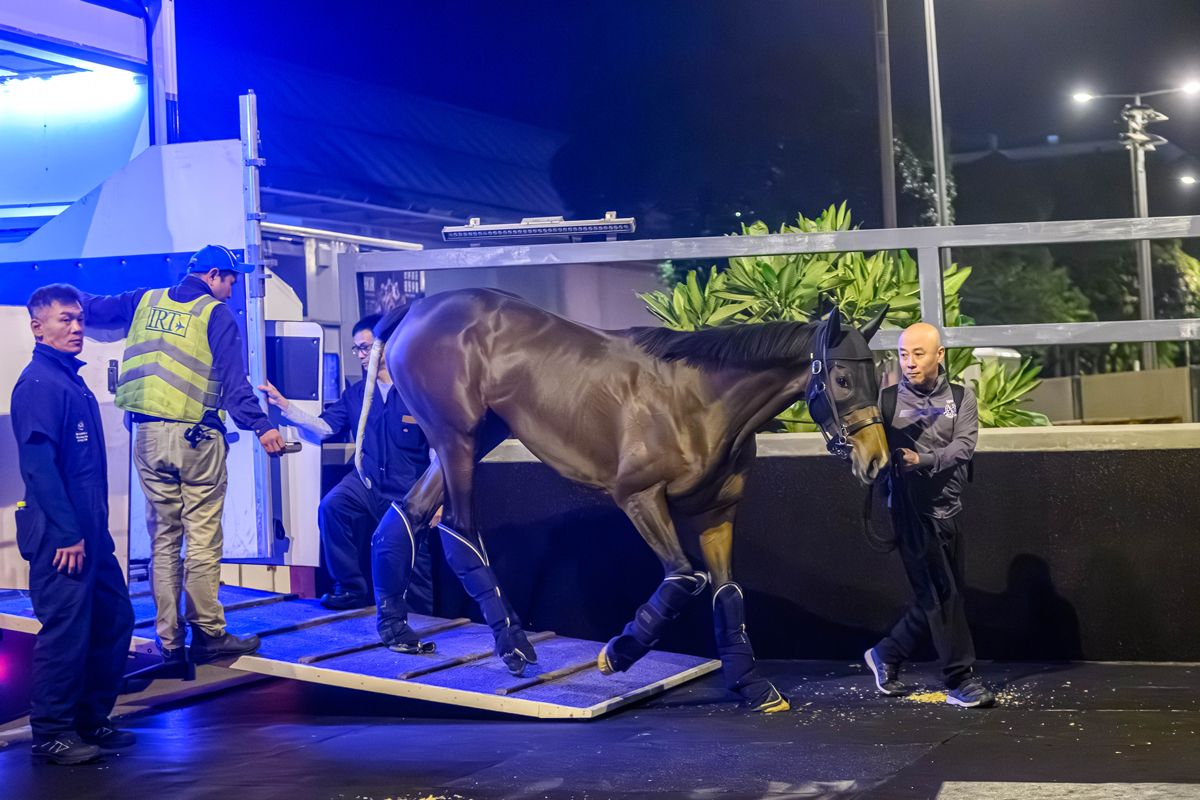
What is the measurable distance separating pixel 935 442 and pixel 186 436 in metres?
3.91

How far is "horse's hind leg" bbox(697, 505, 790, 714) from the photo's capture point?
5617 mm

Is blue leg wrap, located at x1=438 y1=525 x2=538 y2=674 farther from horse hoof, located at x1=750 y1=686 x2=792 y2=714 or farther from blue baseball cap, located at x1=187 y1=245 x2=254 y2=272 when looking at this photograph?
blue baseball cap, located at x1=187 y1=245 x2=254 y2=272

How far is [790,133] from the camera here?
70.9 feet

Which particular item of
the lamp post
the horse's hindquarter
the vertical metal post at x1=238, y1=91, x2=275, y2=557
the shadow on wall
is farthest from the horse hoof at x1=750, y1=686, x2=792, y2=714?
the vertical metal post at x1=238, y1=91, x2=275, y2=557

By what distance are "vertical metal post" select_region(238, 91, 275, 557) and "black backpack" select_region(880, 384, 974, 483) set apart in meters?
3.94

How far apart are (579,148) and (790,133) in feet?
13.3

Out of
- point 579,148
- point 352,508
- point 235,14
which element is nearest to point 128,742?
point 352,508

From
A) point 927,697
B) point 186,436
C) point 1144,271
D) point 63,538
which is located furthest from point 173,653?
point 1144,271

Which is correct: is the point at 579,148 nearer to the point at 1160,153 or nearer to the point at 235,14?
the point at 235,14

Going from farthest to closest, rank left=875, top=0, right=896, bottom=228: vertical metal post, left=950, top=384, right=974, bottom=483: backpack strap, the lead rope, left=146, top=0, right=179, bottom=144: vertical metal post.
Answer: left=875, top=0, right=896, bottom=228: vertical metal post → left=146, top=0, right=179, bottom=144: vertical metal post → the lead rope → left=950, top=384, right=974, bottom=483: backpack strap

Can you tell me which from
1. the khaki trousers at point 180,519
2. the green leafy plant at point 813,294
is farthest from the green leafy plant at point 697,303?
the khaki trousers at point 180,519

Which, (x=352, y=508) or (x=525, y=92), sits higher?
(x=525, y=92)

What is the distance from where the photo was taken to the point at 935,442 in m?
5.58

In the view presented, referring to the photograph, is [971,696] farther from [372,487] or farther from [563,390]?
[372,487]
